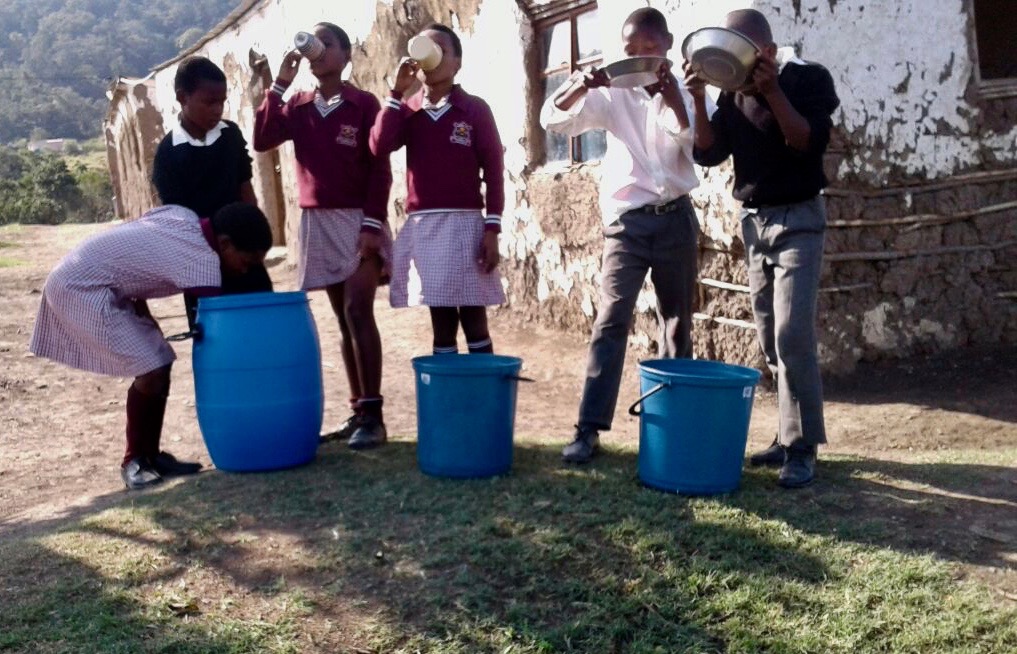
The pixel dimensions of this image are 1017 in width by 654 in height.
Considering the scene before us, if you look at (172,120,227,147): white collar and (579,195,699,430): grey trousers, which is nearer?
(579,195,699,430): grey trousers

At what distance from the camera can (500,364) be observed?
366 cm

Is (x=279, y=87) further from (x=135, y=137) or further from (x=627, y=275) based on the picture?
(x=135, y=137)

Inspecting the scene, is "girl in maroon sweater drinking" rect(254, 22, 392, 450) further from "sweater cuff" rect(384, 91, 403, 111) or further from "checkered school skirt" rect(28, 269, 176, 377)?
"checkered school skirt" rect(28, 269, 176, 377)

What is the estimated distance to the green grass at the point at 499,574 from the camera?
104 inches

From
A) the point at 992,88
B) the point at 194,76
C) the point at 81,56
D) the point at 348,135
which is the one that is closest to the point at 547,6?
the point at 992,88

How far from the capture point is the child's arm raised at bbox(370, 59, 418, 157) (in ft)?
12.6

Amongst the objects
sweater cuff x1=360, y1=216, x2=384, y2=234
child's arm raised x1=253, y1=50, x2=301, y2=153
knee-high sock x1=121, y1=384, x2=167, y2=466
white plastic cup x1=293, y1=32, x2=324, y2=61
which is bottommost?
knee-high sock x1=121, y1=384, x2=167, y2=466

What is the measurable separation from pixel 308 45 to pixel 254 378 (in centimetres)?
125

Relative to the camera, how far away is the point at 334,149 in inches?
161

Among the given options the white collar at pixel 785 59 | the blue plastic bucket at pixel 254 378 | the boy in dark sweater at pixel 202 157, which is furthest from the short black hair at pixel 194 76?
the white collar at pixel 785 59

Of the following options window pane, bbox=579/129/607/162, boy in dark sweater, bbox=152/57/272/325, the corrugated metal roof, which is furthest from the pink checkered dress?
the corrugated metal roof

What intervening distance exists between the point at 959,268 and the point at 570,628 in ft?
12.5

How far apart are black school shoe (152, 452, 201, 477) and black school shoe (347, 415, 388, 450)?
60cm

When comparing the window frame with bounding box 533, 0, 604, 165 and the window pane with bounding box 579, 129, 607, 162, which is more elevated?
the window frame with bounding box 533, 0, 604, 165
